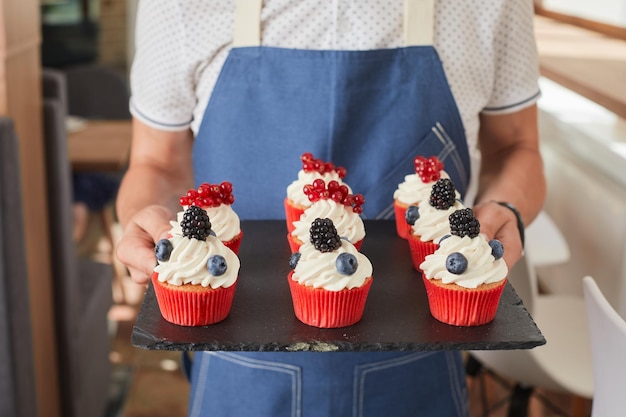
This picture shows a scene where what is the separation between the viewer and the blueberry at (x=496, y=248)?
4.65 ft

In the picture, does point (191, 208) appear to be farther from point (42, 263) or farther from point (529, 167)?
point (42, 263)

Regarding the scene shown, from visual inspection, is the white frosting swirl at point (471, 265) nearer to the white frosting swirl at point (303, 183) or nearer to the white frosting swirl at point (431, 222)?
the white frosting swirl at point (431, 222)

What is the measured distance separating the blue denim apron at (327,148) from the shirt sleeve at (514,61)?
113 mm

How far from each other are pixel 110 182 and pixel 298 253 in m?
3.70

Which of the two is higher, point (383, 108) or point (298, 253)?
point (383, 108)

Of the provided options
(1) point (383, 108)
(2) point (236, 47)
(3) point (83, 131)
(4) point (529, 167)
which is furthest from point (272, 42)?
(3) point (83, 131)

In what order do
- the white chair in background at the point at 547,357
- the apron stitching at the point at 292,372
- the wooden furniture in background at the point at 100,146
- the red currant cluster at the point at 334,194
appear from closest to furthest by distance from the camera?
the red currant cluster at the point at 334,194 → the apron stitching at the point at 292,372 → the white chair in background at the point at 547,357 → the wooden furniture in background at the point at 100,146

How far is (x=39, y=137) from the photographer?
2.83 meters

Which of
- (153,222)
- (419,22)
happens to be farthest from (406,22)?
(153,222)

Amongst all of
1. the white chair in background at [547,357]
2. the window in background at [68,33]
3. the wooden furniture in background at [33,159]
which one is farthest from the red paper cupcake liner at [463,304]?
the window in background at [68,33]

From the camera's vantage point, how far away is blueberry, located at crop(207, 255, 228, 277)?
1.42 metres

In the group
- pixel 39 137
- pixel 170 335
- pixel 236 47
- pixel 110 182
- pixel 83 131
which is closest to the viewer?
pixel 170 335

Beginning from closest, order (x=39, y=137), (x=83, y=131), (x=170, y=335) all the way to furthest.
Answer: (x=170, y=335) < (x=39, y=137) < (x=83, y=131)

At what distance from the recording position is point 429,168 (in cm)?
165
